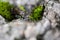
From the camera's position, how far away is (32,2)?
3051mm

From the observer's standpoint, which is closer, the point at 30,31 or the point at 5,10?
the point at 30,31

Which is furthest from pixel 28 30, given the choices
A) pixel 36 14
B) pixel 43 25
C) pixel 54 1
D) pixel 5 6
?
pixel 5 6

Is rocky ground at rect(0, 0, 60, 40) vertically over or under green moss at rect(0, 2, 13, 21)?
over

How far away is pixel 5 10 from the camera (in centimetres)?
281

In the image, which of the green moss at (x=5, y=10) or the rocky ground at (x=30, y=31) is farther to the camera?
the green moss at (x=5, y=10)

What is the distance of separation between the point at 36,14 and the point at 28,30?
1.45 m

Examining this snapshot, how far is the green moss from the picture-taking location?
2748 millimetres

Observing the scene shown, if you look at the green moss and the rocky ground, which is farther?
the green moss

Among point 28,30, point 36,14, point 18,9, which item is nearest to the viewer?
point 28,30

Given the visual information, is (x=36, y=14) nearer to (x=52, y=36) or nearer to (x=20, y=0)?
(x=20, y=0)

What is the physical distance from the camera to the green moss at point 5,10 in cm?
275

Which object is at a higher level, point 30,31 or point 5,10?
point 30,31

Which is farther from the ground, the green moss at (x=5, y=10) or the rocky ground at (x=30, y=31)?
the rocky ground at (x=30, y=31)

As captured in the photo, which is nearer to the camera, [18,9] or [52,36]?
[52,36]
